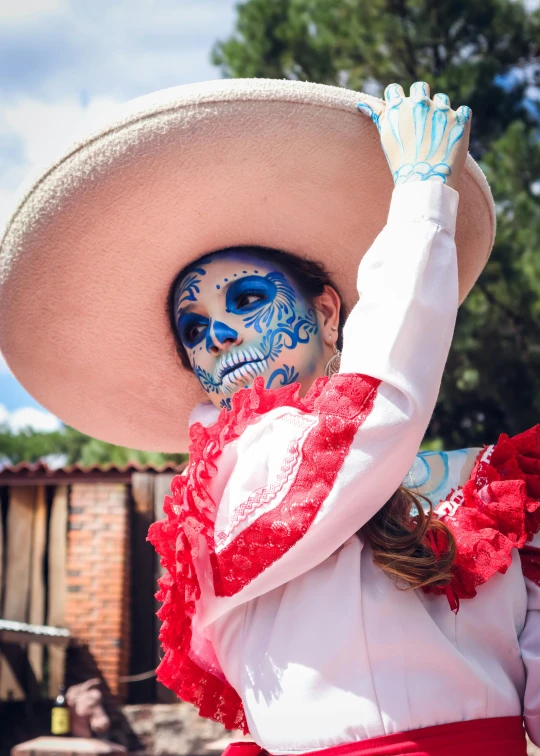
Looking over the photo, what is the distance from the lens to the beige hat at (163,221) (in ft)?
5.78

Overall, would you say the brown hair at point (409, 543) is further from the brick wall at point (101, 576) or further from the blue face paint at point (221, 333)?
the brick wall at point (101, 576)

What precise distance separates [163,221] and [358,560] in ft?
3.11

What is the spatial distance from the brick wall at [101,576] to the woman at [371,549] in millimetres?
5884

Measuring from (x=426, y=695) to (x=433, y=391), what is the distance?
0.48 metres

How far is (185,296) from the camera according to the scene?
78.7 inches

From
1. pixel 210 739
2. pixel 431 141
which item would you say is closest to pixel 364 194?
pixel 431 141

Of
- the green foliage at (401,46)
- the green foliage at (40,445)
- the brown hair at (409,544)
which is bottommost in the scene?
the brown hair at (409,544)

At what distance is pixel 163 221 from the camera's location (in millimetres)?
1989

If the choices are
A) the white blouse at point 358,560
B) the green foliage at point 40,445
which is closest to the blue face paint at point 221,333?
→ the white blouse at point 358,560

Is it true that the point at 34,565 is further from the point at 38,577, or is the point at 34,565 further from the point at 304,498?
the point at 304,498

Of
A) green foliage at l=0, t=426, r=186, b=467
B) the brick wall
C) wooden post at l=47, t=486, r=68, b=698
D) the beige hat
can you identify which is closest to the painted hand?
the beige hat

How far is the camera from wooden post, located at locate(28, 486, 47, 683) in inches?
293

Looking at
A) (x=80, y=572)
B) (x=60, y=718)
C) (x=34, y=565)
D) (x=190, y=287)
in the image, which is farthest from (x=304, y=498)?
(x=34, y=565)

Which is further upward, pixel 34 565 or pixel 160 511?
pixel 160 511
